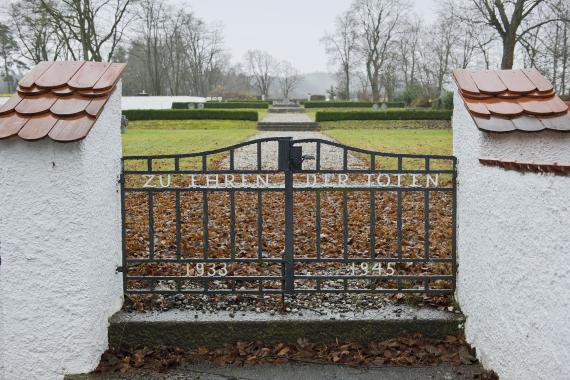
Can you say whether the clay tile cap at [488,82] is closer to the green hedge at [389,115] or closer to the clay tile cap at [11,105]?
the clay tile cap at [11,105]

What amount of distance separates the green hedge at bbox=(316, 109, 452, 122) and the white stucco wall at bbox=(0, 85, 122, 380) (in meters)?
28.5

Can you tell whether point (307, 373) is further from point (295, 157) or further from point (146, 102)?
point (146, 102)

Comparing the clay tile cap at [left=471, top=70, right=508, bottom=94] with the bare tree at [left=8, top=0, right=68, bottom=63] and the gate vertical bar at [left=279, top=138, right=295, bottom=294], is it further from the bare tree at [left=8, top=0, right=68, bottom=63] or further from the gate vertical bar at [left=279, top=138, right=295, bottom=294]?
the bare tree at [left=8, top=0, right=68, bottom=63]

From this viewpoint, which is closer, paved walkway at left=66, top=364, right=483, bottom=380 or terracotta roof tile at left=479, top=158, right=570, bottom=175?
terracotta roof tile at left=479, top=158, right=570, bottom=175

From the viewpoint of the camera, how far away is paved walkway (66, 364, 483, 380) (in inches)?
141

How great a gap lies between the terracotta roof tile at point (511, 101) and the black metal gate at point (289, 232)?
473 millimetres

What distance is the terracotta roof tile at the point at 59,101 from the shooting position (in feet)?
11.6

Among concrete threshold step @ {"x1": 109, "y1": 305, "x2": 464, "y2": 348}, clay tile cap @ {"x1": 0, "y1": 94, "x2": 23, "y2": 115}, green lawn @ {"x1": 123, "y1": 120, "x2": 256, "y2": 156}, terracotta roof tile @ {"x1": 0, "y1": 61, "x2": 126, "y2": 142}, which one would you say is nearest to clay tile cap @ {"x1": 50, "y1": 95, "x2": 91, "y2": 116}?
terracotta roof tile @ {"x1": 0, "y1": 61, "x2": 126, "y2": 142}

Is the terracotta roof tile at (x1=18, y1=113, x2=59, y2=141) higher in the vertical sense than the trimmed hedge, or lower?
lower

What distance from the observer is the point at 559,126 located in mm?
3814

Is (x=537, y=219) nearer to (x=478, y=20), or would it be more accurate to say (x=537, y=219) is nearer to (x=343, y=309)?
(x=343, y=309)

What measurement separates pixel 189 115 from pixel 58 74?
93.2 ft

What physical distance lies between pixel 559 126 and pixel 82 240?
10.2 ft

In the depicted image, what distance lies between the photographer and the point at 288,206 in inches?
164
